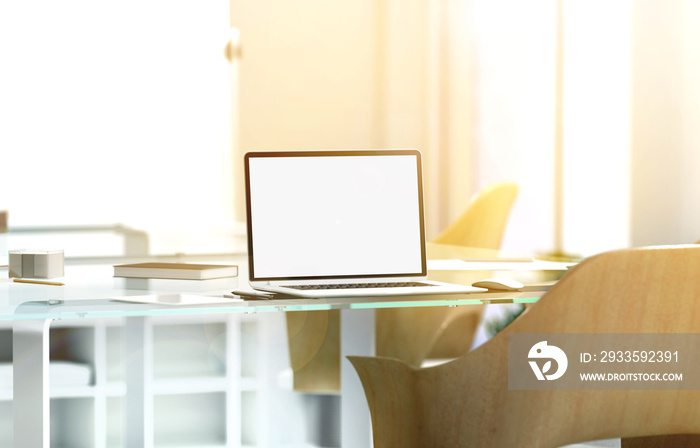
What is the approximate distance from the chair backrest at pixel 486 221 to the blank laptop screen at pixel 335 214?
1.32 m

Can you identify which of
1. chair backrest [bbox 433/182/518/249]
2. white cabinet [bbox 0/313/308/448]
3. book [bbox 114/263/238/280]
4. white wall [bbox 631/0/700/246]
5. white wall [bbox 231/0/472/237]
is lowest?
white cabinet [bbox 0/313/308/448]

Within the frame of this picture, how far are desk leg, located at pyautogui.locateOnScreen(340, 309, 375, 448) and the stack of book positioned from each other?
283 millimetres

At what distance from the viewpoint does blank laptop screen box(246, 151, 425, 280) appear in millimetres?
1540

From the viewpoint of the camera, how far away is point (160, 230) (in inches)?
180

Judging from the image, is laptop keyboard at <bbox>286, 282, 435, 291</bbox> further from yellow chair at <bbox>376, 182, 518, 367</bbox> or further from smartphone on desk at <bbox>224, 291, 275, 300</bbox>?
yellow chair at <bbox>376, 182, 518, 367</bbox>

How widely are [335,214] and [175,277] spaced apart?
0.37 m

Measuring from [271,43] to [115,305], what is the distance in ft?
12.5

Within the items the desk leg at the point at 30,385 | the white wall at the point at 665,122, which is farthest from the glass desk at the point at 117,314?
the white wall at the point at 665,122

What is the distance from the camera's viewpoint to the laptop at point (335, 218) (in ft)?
5.03

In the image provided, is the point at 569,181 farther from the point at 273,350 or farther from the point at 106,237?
the point at 106,237

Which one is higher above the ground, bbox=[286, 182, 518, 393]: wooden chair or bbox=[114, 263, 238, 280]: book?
bbox=[114, 263, 238, 280]: book

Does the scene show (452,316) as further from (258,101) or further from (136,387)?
(258,101)

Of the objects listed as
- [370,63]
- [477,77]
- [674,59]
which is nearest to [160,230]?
[370,63]

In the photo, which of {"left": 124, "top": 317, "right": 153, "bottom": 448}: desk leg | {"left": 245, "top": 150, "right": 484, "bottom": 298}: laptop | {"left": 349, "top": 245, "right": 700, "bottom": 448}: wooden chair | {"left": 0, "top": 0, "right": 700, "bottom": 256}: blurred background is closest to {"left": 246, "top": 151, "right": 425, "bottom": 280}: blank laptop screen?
{"left": 245, "top": 150, "right": 484, "bottom": 298}: laptop
